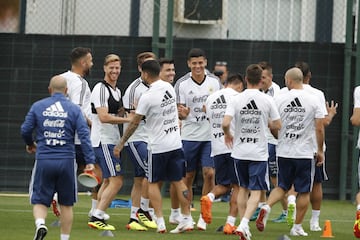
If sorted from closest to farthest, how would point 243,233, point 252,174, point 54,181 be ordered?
point 54,181
point 243,233
point 252,174

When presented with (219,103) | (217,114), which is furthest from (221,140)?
(219,103)

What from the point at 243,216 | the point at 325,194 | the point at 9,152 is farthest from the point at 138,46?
the point at 243,216

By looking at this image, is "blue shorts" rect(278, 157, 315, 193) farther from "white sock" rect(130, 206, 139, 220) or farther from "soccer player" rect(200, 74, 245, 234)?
"white sock" rect(130, 206, 139, 220)

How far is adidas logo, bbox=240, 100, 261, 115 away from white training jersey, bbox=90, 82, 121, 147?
2016 mm

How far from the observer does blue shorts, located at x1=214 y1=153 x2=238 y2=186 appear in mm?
14172

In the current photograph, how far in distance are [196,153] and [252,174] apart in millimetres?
2437

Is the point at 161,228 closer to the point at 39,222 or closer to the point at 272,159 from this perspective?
the point at 39,222

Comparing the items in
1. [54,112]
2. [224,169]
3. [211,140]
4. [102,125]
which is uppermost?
[54,112]

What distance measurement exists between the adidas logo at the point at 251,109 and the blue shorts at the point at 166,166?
3.56ft

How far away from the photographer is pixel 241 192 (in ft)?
43.4

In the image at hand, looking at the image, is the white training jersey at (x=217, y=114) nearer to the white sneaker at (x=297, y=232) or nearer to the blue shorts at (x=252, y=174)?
the blue shorts at (x=252, y=174)

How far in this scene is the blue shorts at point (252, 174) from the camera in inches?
510

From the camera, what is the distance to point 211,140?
48.5ft

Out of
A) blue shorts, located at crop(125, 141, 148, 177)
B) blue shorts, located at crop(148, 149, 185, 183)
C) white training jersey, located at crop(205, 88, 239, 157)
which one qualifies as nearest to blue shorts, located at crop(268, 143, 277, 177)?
white training jersey, located at crop(205, 88, 239, 157)
